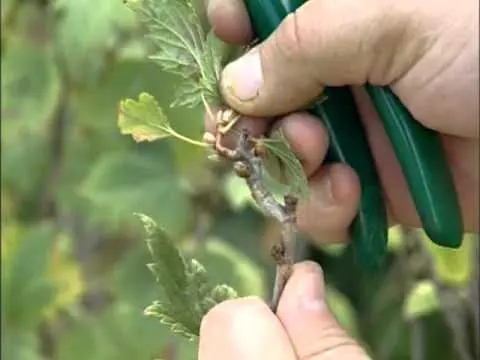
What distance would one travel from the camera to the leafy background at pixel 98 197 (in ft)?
2.62

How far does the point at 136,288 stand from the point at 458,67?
0.45m

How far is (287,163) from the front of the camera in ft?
1.53

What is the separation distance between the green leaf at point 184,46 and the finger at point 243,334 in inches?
3.6

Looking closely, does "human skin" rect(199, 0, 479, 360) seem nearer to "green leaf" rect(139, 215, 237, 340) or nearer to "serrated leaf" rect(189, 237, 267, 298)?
"green leaf" rect(139, 215, 237, 340)

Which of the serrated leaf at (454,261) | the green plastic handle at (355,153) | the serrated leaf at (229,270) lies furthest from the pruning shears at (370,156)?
the serrated leaf at (229,270)

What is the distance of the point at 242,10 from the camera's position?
50cm

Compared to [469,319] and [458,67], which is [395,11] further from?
[469,319]

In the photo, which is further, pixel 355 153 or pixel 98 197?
pixel 98 197

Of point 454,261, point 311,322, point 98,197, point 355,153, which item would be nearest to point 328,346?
point 311,322

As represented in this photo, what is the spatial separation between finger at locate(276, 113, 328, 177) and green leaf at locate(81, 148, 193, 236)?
375 mm

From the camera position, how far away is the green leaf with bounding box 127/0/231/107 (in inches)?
18.4

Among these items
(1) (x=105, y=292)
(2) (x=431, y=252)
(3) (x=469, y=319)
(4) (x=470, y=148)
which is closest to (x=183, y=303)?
(4) (x=470, y=148)

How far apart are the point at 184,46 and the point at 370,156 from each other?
0.12 meters

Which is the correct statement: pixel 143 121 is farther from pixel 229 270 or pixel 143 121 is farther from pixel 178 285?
pixel 229 270
